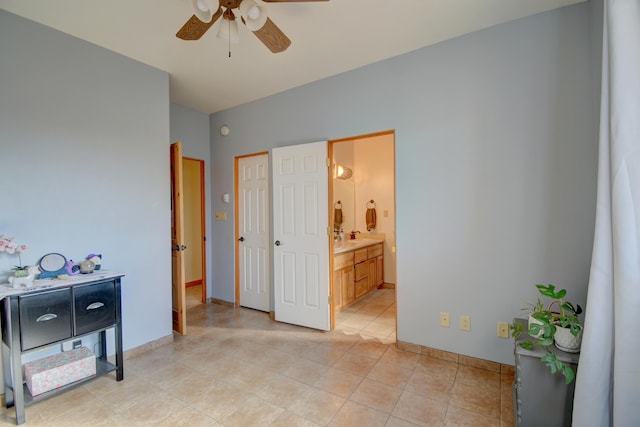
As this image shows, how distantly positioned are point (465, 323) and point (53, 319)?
3.04 meters

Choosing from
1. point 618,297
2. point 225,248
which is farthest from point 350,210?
point 618,297

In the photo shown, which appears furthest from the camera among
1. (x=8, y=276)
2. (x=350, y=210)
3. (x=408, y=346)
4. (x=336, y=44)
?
(x=350, y=210)

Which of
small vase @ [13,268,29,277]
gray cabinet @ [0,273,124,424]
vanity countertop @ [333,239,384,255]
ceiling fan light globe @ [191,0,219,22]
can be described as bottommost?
gray cabinet @ [0,273,124,424]

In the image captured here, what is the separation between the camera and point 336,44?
2.42 m

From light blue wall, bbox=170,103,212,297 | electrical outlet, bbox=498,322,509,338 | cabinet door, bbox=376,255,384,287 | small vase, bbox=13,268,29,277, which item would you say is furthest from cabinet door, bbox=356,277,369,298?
small vase, bbox=13,268,29,277

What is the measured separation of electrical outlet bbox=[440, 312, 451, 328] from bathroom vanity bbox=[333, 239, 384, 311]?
3.75 feet

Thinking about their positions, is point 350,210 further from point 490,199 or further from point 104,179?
point 104,179

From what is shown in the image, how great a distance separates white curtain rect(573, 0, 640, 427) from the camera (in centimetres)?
122

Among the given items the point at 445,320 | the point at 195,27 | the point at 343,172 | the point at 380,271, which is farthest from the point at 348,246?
the point at 195,27

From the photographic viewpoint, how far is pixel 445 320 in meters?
2.45

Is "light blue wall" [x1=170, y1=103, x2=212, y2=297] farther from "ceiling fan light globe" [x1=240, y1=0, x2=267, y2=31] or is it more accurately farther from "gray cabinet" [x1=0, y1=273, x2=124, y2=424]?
"ceiling fan light globe" [x1=240, y1=0, x2=267, y2=31]

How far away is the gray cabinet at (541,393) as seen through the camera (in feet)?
4.96

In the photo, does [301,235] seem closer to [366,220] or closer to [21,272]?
[366,220]

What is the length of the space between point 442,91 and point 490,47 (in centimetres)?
44
